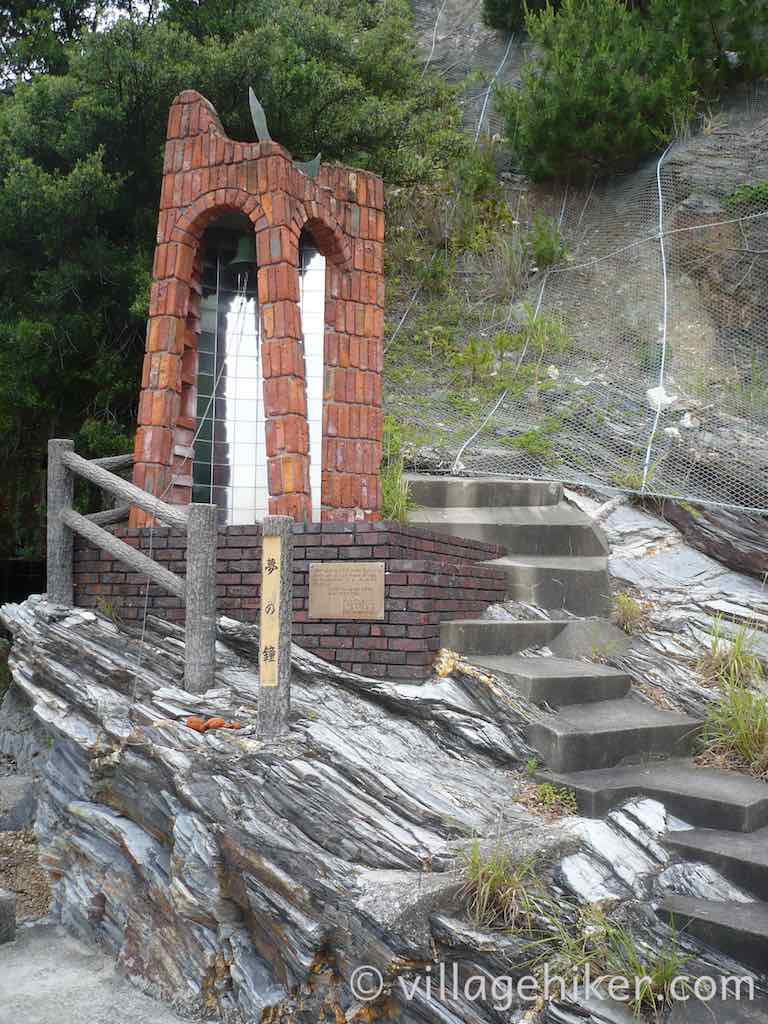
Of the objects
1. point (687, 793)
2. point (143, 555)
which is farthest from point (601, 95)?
point (687, 793)

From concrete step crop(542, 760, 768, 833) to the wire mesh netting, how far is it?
2.67 meters

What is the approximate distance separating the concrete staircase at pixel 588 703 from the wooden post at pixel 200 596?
1311 millimetres

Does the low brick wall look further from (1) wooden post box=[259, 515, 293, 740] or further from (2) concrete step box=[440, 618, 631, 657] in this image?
(1) wooden post box=[259, 515, 293, 740]

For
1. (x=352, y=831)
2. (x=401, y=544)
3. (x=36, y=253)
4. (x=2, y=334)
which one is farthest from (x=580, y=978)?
(x=36, y=253)

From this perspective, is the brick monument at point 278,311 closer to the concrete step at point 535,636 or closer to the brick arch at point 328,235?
the brick arch at point 328,235

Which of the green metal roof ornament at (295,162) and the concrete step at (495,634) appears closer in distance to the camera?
the concrete step at (495,634)

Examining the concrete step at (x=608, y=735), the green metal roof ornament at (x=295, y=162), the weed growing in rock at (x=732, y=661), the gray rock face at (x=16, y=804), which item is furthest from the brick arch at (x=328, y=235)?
the gray rock face at (x=16, y=804)

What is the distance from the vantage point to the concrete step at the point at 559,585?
6230mm

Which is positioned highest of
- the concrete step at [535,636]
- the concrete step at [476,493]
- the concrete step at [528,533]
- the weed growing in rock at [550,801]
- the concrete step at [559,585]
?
the concrete step at [476,493]

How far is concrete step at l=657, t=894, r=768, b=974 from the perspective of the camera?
3.57 meters

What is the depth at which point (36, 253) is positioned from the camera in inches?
330

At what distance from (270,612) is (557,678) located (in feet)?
5.33

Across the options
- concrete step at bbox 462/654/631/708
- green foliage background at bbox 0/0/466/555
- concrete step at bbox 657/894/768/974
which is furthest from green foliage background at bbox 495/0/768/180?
concrete step at bbox 657/894/768/974

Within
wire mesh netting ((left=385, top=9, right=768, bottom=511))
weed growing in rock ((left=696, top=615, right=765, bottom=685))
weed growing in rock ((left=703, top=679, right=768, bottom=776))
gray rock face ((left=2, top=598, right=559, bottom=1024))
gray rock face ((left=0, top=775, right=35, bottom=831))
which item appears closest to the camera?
gray rock face ((left=2, top=598, right=559, bottom=1024))
